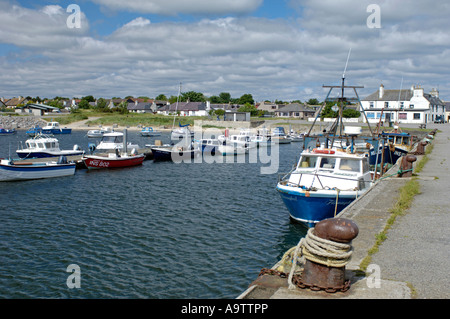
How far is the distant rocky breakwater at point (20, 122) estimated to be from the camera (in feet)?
397

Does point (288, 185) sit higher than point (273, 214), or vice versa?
point (288, 185)

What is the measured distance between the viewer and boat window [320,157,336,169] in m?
19.4

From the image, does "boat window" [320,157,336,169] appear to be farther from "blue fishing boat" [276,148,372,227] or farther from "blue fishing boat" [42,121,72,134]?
"blue fishing boat" [42,121,72,134]

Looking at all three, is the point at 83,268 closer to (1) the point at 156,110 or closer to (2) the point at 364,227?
(2) the point at 364,227

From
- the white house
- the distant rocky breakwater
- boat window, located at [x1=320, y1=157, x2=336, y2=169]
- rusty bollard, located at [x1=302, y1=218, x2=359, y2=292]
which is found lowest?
rusty bollard, located at [x1=302, y1=218, x2=359, y2=292]

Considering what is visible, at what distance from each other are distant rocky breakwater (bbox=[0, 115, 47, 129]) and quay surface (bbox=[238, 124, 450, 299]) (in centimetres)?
12353

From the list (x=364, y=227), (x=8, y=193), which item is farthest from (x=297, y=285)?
(x=8, y=193)

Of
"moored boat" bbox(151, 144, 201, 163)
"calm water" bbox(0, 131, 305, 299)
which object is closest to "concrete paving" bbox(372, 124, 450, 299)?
"calm water" bbox(0, 131, 305, 299)

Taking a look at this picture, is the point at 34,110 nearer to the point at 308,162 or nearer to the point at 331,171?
the point at 308,162

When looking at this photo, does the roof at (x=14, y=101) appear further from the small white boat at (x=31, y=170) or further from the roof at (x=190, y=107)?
the small white boat at (x=31, y=170)

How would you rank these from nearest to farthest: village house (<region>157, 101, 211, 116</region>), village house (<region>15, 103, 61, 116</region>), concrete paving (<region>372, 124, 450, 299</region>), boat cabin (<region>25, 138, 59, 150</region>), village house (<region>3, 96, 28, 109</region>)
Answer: concrete paving (<region>372, 124, 450, 299</region>) < boat cabin (<region>25, 138, 59, 150</region>) < village house (<region>157, 101, 211, 116</region>) < village house (<region>15, 103, 61, 116</region>) < village house (<region>3, 96, 28, 109</region>)

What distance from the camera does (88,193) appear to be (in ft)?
90.9

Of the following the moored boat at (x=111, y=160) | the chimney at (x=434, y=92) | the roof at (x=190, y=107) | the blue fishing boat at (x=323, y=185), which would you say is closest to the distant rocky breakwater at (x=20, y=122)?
the roof at (x=190, y=107)
